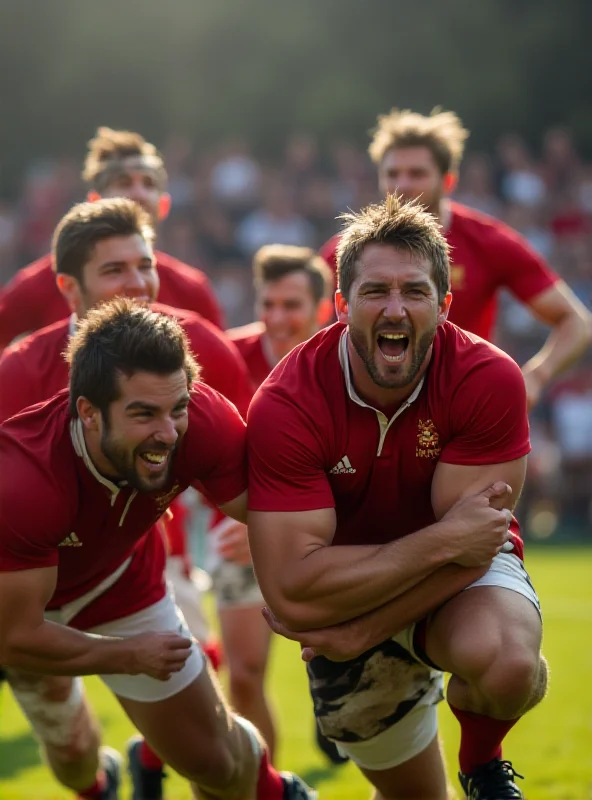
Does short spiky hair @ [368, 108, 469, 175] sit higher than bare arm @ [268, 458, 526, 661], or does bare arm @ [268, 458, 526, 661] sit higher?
short spiky hair @ [368, 108, 469, 175]

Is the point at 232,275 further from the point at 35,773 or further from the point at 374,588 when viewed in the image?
the point at 374,588

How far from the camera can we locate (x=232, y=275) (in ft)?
54.0

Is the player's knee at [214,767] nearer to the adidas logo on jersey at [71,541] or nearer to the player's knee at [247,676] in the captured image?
the adidas logo on jersey at [71,541]

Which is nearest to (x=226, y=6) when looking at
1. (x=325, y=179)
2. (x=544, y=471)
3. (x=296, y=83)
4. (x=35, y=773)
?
(x=296, y=83)

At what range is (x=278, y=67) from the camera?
2069 centimetres

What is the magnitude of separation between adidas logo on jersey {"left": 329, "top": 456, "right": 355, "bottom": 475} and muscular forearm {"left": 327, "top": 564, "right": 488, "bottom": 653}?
445 millimetres

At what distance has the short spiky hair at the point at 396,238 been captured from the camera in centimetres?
435

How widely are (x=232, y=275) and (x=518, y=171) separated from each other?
4.17 m

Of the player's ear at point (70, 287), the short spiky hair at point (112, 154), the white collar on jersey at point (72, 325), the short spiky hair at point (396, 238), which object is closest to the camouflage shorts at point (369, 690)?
the short spiky hair at point (396, 238)

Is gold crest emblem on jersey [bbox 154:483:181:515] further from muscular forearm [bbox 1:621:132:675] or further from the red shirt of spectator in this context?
the red shirt of spectator

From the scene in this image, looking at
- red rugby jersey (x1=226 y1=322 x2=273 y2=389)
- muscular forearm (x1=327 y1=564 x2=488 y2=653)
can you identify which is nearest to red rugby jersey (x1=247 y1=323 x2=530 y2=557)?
muscular forearm (x1=327 y1=564 x2=488 y2=653)

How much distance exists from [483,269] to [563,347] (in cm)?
56

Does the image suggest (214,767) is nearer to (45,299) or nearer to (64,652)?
(64,652)

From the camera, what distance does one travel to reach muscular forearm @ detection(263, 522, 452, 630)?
14.0 feet
